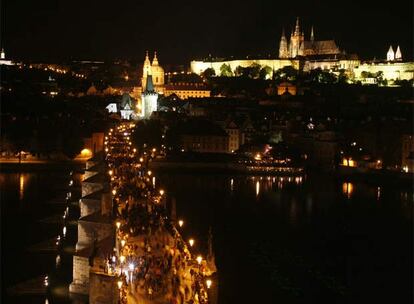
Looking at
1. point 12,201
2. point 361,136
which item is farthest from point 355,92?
point 12,201

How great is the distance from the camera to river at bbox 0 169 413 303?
26.6ft

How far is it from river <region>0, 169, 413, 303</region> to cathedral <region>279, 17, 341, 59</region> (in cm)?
2825

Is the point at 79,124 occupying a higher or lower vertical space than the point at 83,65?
lower

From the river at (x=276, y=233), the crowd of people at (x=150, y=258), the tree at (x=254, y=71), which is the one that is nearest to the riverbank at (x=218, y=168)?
the river at (x=276, y=233)

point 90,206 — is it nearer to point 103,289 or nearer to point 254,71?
point 103,289

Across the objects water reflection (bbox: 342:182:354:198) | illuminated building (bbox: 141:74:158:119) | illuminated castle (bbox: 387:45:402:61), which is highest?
illuminated castle (bbox: 387:45:402:61)

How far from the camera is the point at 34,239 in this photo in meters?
9.76

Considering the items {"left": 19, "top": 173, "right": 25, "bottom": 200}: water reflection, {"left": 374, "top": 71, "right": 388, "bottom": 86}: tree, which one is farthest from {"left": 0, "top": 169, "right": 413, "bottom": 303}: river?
{"left": 374, "top": 71, "right": 388, "bottom": 86}: tree

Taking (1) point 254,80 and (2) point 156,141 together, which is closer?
(2) point 156,141

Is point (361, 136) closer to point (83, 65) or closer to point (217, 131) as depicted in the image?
point (217, 131)

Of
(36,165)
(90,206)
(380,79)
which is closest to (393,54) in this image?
(380,79)

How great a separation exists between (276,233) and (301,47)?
35.3 meters

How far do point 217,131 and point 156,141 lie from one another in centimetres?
180

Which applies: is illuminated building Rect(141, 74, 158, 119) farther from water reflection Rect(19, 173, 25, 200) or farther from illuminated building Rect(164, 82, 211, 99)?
water reflection Rect(19, 173, 25, 200)
